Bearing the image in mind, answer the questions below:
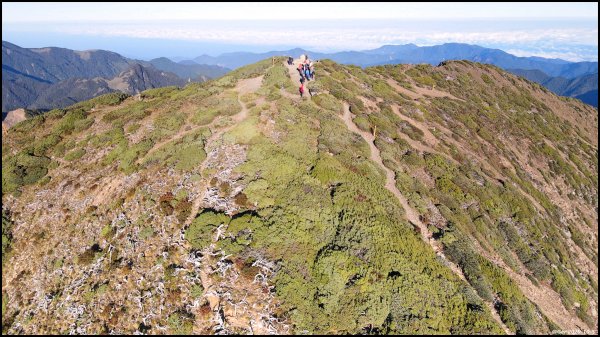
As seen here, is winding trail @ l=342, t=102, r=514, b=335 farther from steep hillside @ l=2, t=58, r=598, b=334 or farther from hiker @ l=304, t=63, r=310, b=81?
hiker @ l=304, t=63, r=310, b=81

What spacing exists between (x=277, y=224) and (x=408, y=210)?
1437 centimetres

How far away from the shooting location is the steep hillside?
19.7 meters

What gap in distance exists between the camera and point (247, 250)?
858 inches

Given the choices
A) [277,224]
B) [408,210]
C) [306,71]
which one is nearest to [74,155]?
[277,224]

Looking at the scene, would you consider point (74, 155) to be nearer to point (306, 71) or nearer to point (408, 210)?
point (306, 71)

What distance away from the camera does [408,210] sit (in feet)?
99.9

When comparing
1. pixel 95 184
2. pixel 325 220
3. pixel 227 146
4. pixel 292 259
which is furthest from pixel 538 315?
pixel 95 184

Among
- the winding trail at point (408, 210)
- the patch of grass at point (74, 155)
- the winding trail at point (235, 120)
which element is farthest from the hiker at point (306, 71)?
the patch of grass at point (74, 155)

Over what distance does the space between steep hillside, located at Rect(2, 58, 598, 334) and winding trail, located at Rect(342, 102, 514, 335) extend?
20cm

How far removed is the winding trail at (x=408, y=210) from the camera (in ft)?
79.6

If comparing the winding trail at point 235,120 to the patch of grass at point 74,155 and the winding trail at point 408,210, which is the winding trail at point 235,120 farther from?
the patch of grass at point 74,155

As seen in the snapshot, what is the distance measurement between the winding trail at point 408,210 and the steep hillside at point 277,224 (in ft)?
0.65

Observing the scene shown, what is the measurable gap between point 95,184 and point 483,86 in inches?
3703

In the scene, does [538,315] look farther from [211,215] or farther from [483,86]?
[483,86]
